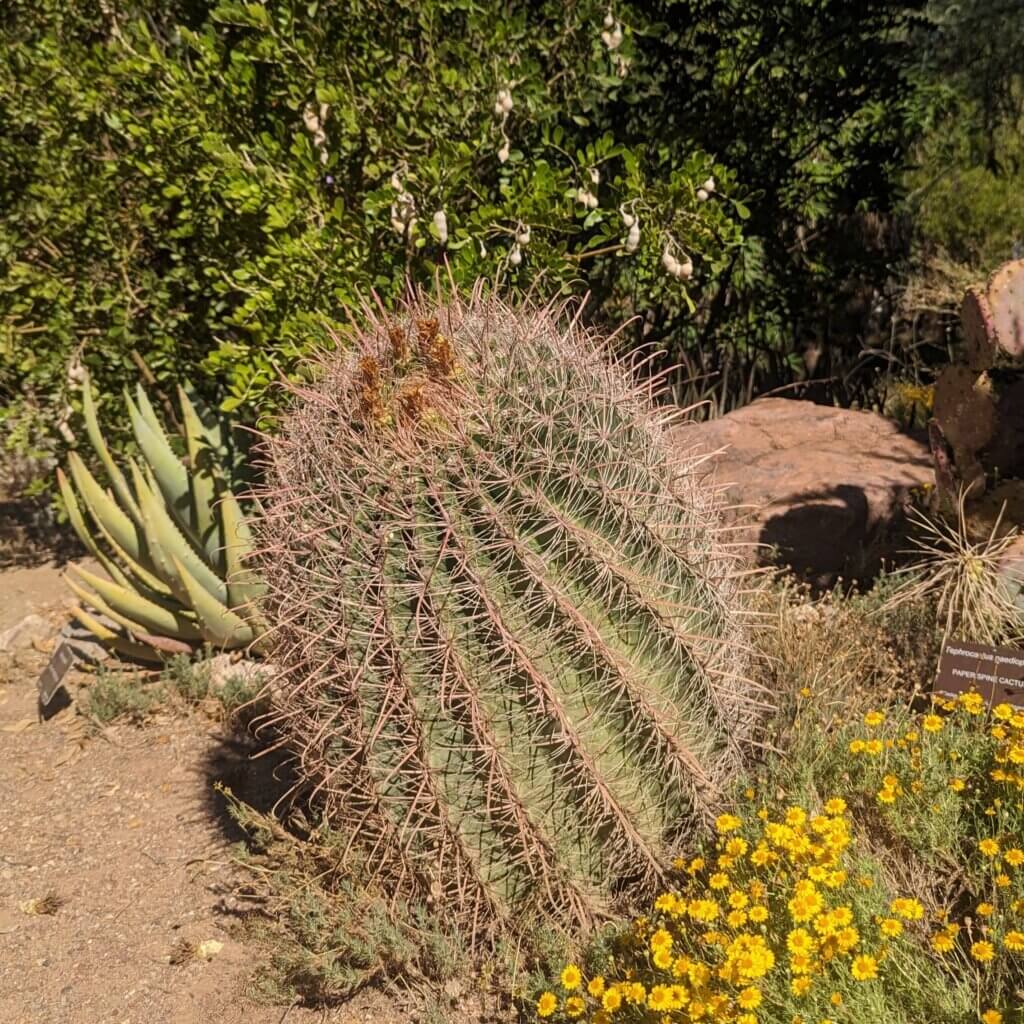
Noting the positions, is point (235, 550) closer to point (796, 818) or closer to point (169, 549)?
point (169, 549)

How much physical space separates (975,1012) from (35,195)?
532cm

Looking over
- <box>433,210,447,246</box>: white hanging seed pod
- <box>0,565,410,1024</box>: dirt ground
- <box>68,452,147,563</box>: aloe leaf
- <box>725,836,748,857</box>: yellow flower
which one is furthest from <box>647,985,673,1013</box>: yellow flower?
<box>68,452,147,563</box>: aloe leaf

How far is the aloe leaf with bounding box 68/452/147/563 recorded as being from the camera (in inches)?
172

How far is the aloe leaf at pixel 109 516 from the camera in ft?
14.3

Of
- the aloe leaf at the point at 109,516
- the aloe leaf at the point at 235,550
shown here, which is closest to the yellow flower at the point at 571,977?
the aloe leaf at the point at 235,550

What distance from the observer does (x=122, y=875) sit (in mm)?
3166

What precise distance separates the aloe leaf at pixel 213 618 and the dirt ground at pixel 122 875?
0.35 m

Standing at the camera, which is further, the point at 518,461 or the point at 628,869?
the point at 628,869

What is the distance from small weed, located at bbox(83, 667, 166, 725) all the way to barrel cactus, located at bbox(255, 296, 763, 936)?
5.81ft

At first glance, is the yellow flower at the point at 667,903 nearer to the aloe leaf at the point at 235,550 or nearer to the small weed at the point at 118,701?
the aloe leaf at the point at 235,550

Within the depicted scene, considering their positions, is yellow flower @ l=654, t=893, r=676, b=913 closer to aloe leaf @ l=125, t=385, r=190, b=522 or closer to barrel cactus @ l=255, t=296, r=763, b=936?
barrel cactus @ l=255, t=296, r=763, b=936

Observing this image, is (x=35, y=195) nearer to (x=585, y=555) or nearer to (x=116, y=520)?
(x=116, y=520)

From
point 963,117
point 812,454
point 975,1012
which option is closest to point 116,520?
point 812,454

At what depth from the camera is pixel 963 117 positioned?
11.0 m
